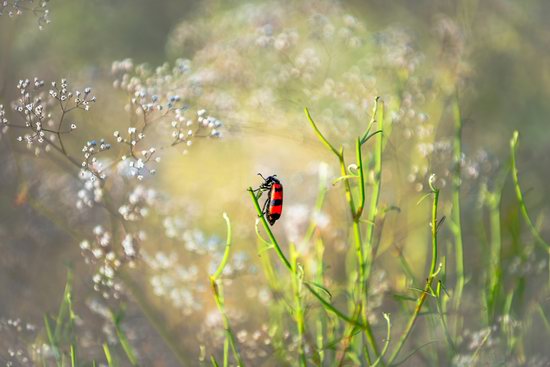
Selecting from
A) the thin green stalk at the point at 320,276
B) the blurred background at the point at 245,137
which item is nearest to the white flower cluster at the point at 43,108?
the blurred background at the point at 245,137

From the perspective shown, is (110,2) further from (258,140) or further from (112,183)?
(112,183)

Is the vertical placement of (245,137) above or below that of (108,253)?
above

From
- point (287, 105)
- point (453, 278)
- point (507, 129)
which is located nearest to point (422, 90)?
point (287, 105)

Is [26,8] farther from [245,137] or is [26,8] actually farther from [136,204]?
[245,137]

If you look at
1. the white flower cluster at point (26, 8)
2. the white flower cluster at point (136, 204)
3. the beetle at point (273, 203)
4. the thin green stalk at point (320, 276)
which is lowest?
the thin green stalk at point (320, 276)

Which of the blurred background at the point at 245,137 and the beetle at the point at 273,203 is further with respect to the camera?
the blurred background at the point at 245,137

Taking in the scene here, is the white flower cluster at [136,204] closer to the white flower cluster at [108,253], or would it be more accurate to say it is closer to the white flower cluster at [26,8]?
the white flower cluster at [108,253]

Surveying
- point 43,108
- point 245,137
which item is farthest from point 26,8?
point 245,137

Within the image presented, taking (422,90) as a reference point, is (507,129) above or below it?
above
